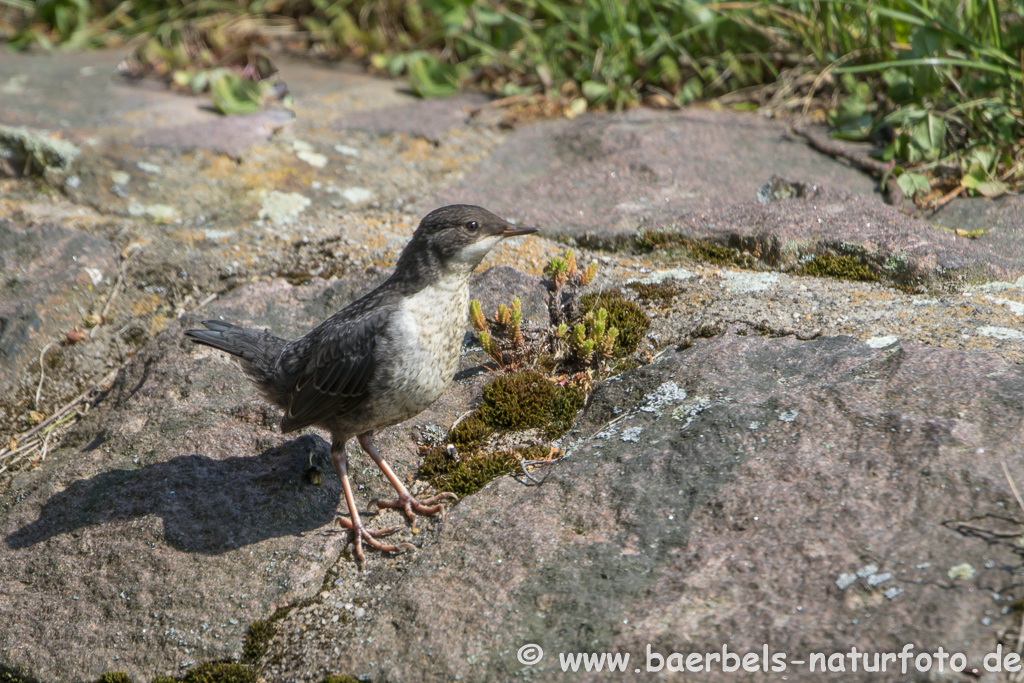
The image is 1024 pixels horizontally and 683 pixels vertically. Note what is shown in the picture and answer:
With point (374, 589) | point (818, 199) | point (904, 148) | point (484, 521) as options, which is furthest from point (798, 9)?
point (374, 589)

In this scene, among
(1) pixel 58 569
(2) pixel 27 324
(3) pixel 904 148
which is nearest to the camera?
(1) pixel 58 569

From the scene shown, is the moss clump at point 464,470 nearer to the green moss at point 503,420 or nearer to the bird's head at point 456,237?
the green moss at point 503,420

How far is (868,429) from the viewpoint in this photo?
3336mm

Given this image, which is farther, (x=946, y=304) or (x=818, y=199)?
(x=818, y=199)

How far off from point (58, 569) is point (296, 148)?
364cm

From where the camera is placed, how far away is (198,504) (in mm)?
3908

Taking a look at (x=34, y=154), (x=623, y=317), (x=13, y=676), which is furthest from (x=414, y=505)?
(x=34, y=154)

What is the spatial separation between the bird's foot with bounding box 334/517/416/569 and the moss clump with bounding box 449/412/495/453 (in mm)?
559

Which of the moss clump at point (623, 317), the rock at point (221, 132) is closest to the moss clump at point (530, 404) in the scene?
the moss clump at point (623, 317)

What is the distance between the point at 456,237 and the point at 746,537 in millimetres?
2115

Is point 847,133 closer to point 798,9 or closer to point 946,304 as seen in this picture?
point 798,9

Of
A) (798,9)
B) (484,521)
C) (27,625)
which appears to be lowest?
(27,625)

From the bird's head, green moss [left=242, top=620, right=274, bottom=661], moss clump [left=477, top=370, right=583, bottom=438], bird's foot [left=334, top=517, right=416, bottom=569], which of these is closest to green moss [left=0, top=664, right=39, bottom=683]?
green moss [left=242, top=620, right=274, bottom=661]

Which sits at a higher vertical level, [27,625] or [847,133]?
[847,133]
